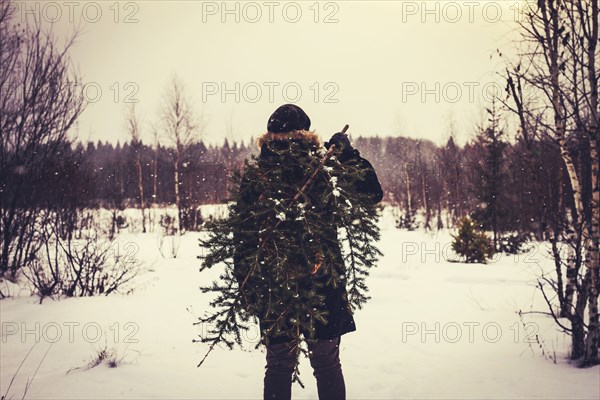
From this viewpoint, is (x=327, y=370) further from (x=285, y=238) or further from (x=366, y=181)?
(x=366, y=181)

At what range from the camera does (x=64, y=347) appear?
381 centimetres

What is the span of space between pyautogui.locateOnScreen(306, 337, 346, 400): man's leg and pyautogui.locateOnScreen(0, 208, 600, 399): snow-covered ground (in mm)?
1169

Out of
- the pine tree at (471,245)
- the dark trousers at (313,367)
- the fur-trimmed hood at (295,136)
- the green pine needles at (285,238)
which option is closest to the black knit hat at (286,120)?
the fur-trimmed hood at (295,136)

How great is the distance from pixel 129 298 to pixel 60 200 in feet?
7.15

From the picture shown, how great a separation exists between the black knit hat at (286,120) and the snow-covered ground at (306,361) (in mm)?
2251

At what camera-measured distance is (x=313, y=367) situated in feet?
6.29

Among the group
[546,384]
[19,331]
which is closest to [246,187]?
[546,384]

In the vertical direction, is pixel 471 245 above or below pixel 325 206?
below

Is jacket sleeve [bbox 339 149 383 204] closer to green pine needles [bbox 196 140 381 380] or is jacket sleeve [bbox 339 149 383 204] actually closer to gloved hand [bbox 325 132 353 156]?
gloved hand [bbox 325 132 353 156]

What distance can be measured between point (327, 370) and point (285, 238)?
81 centimetres

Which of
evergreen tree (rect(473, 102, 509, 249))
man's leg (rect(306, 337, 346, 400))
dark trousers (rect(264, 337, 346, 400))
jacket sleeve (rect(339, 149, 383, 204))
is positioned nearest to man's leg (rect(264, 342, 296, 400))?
dark trousers (rect(264, 337, 346, 400))

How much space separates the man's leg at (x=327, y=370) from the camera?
1928 millimetres

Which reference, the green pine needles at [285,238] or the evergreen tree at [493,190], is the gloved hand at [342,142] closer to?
the green pine needles at [285,238]

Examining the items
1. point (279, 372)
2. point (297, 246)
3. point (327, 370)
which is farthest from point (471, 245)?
point (297, 246)
